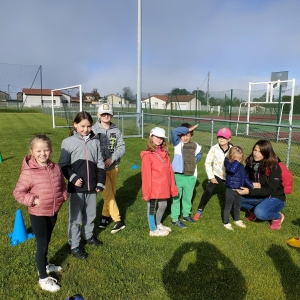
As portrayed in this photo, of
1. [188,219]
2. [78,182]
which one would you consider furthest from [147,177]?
[188,219]

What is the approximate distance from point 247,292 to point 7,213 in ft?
12.4

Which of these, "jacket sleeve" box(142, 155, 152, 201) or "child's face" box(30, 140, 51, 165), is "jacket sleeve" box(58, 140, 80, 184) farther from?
"jacket sleeve" box(142, 155, 152, 201)

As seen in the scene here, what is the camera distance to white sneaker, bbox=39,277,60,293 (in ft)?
8.57

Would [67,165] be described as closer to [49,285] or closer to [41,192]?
[41,192]

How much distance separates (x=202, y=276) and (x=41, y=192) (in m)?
1.93

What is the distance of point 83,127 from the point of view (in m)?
3.05

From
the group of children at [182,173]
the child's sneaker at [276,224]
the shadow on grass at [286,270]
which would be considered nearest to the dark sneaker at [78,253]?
the group of children at [182,173]

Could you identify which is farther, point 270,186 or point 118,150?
point 270,186

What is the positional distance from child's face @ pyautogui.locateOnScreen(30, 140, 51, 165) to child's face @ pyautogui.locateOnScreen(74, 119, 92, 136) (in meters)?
0.58

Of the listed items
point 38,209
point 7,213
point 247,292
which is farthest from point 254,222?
point 7,213

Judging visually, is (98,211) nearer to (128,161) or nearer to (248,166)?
(248,166)

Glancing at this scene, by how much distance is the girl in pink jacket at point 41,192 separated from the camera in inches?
98.0

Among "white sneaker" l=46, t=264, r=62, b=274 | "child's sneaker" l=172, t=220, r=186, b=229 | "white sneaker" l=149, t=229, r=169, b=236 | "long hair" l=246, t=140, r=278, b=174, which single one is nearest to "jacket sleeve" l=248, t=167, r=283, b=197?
"long hair" l=246, t=140, r=278, b=174

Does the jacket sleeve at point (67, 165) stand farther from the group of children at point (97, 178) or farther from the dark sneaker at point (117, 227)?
the dark sneaker at point (117, 227)
